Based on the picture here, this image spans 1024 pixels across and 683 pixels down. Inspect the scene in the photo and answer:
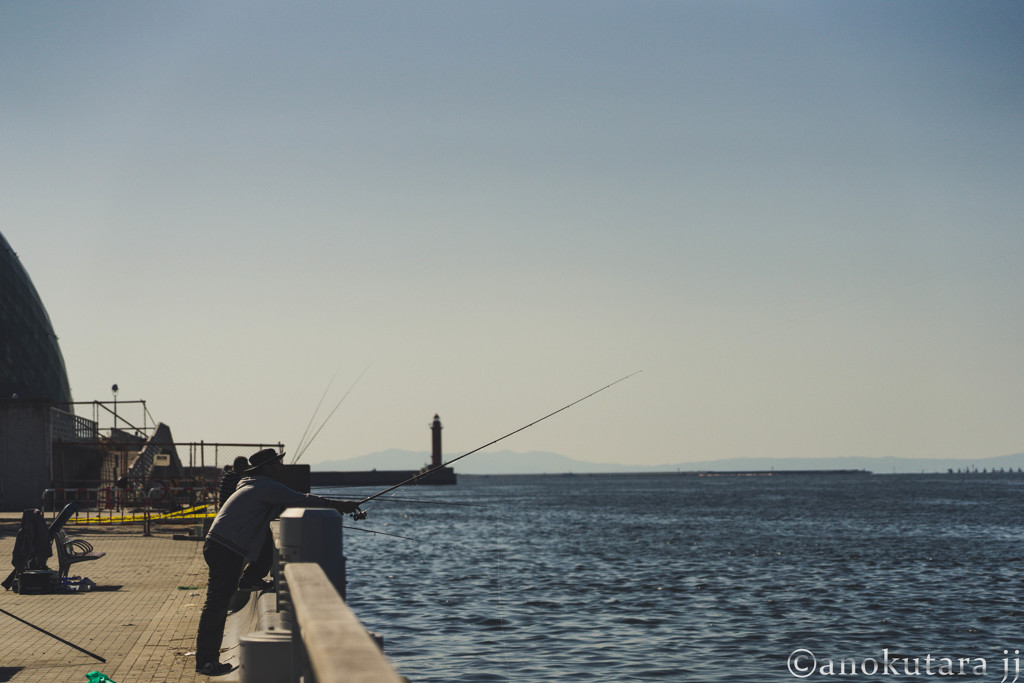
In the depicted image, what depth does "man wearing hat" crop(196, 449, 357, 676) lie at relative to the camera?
7207 mm

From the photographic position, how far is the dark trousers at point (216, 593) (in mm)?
7270

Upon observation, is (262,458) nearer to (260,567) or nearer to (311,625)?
(260,567)

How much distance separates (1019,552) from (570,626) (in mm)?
26581

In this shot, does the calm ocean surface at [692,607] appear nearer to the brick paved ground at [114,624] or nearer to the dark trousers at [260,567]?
the dark trousers at [260,567]

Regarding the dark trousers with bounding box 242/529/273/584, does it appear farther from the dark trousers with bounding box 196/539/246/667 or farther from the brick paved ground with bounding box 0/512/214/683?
the dark trousers with bounding box 196/539/246/667

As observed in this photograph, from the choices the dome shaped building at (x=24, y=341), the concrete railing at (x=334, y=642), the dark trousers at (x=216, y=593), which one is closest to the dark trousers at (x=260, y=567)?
the dark trousers at (x=216, y=593)

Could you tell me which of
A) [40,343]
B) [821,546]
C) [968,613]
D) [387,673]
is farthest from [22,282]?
[387,673]

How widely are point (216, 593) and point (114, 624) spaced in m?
4.37

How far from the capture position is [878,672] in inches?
611

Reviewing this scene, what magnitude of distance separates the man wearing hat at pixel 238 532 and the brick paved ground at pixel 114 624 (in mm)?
841

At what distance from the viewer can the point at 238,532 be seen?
7238 mm

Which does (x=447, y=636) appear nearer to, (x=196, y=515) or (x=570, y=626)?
(x=570, y=626)

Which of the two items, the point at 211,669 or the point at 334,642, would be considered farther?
the point at 211,669

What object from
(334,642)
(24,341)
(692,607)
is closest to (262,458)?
(334,642)
